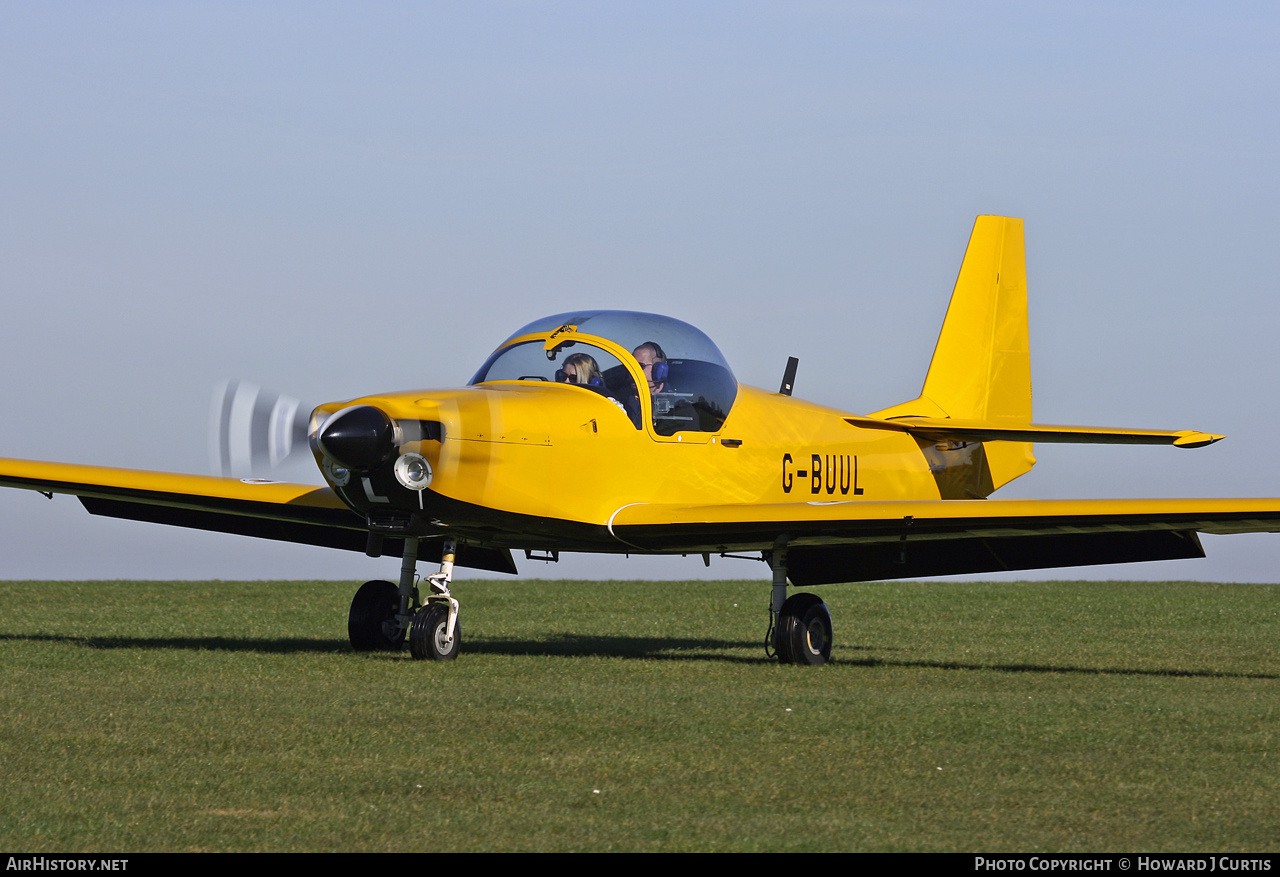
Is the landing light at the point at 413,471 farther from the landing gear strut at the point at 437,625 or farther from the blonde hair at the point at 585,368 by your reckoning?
the blonde hair at the point at 585,368

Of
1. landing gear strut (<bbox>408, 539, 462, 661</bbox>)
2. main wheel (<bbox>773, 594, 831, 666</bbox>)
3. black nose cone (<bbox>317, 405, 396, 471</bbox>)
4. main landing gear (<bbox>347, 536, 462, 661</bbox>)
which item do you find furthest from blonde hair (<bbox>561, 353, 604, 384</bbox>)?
main wheel (<bbox>773, 594, 831, 666</bbox>)

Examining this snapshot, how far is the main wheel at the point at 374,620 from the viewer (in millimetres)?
14516

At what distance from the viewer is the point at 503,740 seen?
28.3 ft

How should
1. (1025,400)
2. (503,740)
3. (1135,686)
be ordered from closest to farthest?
(503,740), (1135,686), (1025,400)

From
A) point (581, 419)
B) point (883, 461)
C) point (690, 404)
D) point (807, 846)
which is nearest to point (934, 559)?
point (883, 461)

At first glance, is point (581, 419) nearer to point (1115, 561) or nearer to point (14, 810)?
point (1115, 561)

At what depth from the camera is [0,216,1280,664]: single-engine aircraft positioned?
40.8 ft

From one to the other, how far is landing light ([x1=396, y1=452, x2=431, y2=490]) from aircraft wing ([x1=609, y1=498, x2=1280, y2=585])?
1.99 m

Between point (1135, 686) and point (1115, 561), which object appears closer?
point (1135, 686)

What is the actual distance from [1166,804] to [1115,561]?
25.9 feet

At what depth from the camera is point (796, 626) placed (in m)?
13.8

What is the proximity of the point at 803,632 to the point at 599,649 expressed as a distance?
2.24 m

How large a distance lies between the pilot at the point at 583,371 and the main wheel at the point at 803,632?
106 inches

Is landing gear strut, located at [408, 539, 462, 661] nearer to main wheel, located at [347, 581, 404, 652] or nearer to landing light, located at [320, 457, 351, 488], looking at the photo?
landing light, located at [320, 457, 351, 488]
